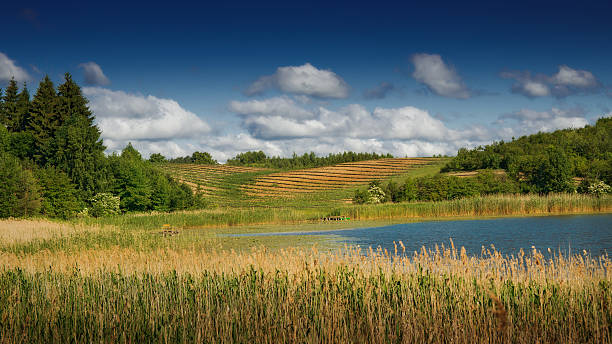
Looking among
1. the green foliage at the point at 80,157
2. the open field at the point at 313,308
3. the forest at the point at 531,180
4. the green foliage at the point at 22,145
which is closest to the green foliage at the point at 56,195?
the green foliage at the point at 80,157

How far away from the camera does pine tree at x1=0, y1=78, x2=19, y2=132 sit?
214ft

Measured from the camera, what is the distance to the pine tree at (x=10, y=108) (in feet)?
214

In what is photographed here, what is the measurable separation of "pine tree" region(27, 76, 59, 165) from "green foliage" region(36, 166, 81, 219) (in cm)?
1051

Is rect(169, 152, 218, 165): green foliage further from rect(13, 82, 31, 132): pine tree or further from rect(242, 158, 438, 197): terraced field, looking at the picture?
rect(13, 82, 31, 132): pine tree

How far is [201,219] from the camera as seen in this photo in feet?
113

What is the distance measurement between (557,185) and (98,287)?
175 ft

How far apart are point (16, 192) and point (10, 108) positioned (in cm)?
3636

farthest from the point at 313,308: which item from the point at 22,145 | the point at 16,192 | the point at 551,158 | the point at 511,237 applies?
the point at 22,145

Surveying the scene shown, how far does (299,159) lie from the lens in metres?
109

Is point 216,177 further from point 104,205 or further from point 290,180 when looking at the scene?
point 104,205

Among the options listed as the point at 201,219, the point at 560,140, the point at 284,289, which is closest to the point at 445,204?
the point at 201,219

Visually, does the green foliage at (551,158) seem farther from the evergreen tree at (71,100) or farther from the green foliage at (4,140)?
the green foliage at (4,140)

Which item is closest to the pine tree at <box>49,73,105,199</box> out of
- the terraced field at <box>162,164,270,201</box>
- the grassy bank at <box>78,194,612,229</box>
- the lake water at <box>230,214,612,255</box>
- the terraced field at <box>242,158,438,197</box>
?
the grassy bank at <box>78,194,612,229</box>

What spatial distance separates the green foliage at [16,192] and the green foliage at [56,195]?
6.18ft
